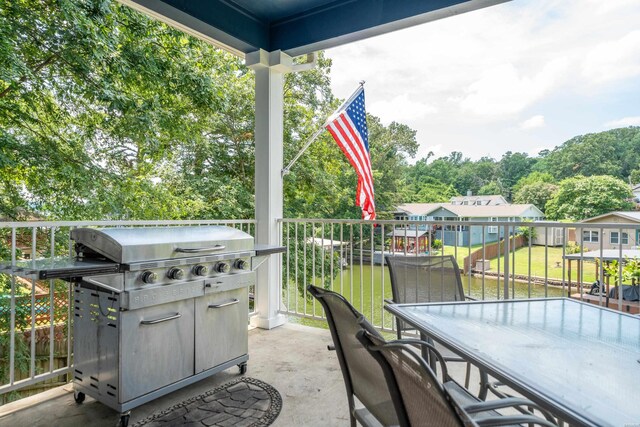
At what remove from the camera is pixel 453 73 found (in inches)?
951

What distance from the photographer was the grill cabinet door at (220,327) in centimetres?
263

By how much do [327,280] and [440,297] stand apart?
22.9 feet

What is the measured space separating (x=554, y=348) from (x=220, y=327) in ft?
7.12

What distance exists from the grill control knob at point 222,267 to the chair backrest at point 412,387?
199cm

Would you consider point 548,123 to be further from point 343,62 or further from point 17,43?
point 17,43

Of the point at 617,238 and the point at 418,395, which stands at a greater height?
the point at 617,238

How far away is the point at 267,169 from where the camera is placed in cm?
405

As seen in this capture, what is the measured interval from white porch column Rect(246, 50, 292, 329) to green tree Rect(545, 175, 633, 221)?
1397cm

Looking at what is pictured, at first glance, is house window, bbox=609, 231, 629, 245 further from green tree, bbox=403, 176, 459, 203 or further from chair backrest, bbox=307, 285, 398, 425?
green tree, bbox=403, 176, 459, 203

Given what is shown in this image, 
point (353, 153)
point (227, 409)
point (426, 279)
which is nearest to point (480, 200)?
point (353, 153)

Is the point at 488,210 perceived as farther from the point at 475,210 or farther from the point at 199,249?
the point at 199,249

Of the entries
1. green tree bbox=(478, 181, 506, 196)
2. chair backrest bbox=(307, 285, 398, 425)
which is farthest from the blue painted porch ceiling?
green tree bbox=(478, 181, 506, 196)

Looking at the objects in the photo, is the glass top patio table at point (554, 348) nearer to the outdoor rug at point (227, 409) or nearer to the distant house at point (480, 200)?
the outdoor rug at point (227, 409)

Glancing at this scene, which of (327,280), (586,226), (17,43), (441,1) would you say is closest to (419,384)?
(586,226)
